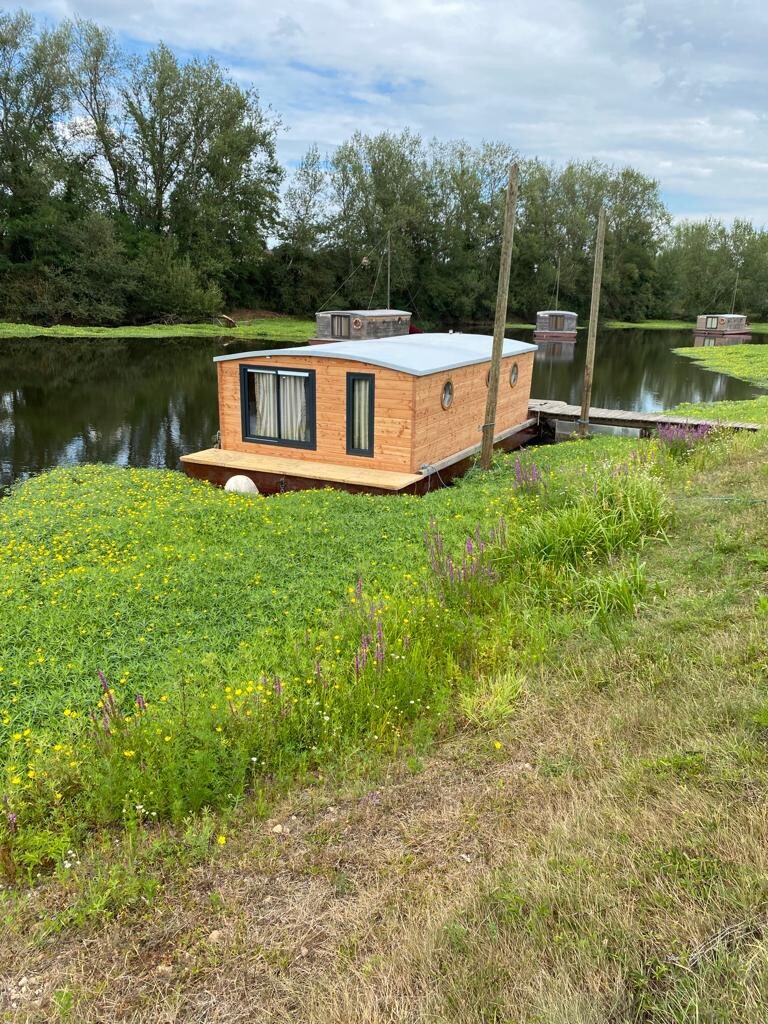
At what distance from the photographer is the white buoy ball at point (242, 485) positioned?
13.7 metres

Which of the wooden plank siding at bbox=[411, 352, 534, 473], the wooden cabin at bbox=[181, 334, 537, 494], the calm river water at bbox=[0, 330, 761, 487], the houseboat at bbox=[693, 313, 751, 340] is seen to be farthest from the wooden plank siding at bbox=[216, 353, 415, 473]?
the houseboat at bbox=[693, 313, 751, 340]

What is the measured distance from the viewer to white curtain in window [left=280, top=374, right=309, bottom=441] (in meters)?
14.3

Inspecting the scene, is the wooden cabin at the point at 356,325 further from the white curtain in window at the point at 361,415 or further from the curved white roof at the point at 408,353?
the white curtain in window at the point at 361,415

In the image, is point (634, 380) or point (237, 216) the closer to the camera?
point (634, 380)

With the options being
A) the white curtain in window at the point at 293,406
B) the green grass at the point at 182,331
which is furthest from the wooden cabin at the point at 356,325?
the white curtain in window at the point at 293,406

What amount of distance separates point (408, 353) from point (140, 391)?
1521 cm

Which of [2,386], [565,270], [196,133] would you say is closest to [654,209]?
[565,270]

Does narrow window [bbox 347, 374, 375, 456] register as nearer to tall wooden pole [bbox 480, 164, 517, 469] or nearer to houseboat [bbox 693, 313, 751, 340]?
tall wooden pole [bbox 480, 164, 517, 469]

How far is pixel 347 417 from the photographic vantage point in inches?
545

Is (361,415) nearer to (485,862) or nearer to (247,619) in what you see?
(247,619)

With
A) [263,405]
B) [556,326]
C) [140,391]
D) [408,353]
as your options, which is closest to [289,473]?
[263,405]

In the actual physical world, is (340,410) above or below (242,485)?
above

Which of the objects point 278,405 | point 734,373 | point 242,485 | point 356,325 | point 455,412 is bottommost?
point 242,485

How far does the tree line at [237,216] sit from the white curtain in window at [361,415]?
107 ft
